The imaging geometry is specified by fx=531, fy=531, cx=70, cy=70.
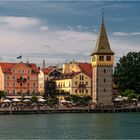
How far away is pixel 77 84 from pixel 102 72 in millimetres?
8874

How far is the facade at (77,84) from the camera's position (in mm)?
101688

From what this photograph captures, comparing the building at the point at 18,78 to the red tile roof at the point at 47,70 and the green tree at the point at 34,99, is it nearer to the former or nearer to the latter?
the red tile roof at the point at 47,70

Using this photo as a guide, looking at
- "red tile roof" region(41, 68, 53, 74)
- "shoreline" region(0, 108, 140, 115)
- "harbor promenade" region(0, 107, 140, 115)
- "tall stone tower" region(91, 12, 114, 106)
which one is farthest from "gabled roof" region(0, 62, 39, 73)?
"shoreline" region(0, 108, 140, 115)

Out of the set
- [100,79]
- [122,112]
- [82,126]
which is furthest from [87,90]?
[82,126]

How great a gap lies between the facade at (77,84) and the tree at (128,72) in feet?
20.6

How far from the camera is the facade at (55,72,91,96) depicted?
101688 millimetres

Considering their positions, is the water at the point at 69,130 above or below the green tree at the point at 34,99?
below

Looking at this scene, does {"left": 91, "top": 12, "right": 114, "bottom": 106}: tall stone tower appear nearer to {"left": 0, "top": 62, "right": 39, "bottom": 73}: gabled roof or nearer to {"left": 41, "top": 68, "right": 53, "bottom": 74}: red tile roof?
{"left": 0, "top": 62, "right": 39, "bottom": 73}: gabled roof

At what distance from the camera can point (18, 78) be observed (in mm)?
98188

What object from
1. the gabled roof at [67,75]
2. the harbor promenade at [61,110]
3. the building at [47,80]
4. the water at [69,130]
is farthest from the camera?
the building at [47,80]

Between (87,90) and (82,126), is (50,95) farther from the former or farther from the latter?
(82,126)

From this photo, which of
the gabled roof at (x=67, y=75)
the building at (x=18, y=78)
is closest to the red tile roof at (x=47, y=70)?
the gabled roof at (x=67, y=75)

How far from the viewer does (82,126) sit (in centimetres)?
5822

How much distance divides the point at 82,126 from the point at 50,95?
141 ft
